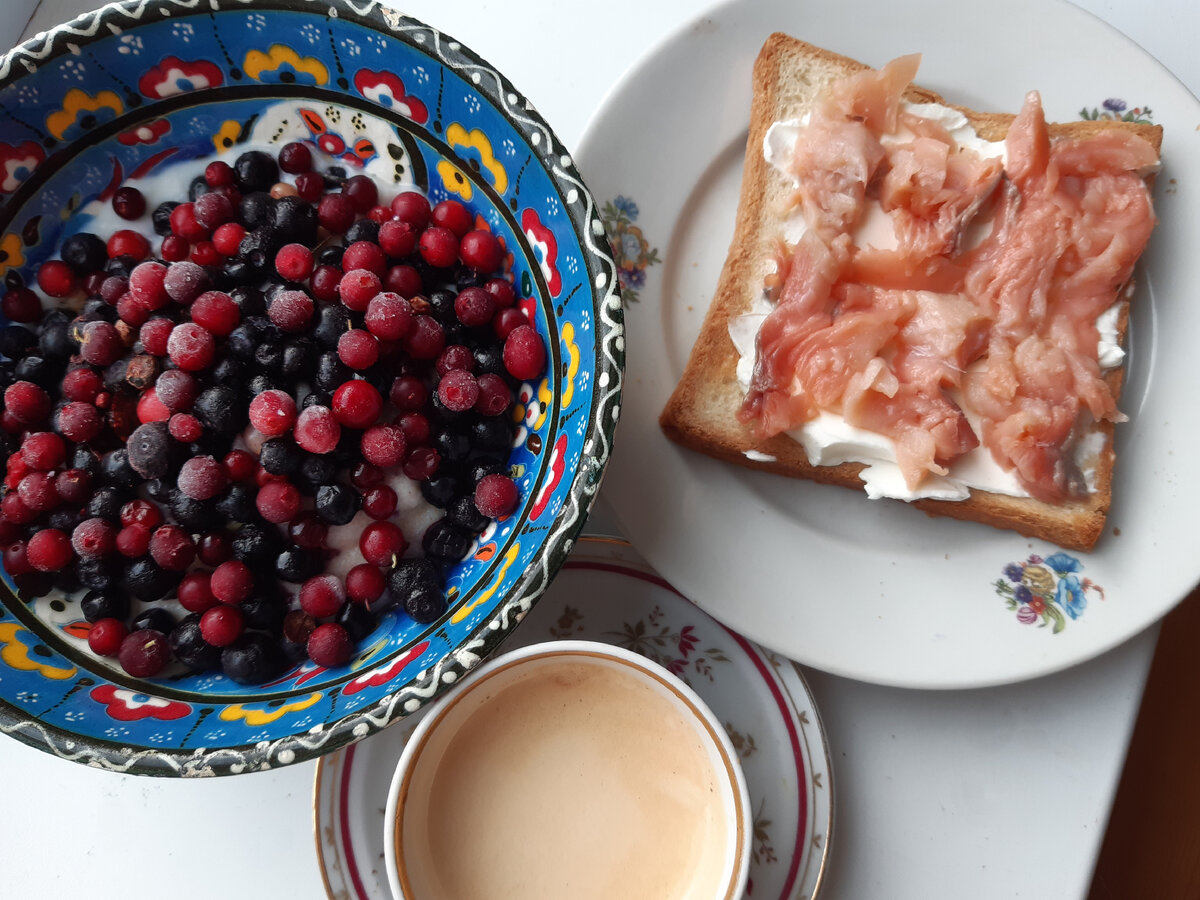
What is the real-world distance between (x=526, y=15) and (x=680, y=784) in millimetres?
1300

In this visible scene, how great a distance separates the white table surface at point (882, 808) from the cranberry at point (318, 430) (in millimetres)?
441

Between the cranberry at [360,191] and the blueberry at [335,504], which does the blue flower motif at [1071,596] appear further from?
the cranberry at [360,191]

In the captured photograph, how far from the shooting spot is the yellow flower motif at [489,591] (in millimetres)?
883

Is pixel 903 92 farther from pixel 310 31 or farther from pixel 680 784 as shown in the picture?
pixel 680 784

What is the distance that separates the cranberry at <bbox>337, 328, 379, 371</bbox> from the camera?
0.93 meters

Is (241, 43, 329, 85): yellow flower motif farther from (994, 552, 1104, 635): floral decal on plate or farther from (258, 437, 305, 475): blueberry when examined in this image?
(994, 552, 1104, 635): floral decal on plate

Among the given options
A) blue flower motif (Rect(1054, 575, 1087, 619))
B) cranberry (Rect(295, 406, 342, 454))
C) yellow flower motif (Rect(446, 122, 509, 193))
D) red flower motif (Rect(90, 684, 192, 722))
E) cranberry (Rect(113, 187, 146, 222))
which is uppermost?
yellow flower motif (Rect(446, 122, 509, 193))

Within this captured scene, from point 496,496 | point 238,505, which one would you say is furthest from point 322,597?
point 496,496

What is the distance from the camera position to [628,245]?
1.24 m

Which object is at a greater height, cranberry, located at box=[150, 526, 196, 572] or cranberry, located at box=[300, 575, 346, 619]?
cranberry, located at box=[300, 575, 346, 619]

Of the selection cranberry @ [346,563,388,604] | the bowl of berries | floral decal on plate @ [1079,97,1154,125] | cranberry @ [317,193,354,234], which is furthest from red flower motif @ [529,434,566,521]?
floral decal on plate @ [1079,97,1154,125]

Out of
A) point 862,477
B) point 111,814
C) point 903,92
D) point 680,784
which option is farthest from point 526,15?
point 111,814

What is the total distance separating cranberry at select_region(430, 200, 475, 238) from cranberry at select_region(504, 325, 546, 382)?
17cm

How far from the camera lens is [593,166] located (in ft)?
3.99
